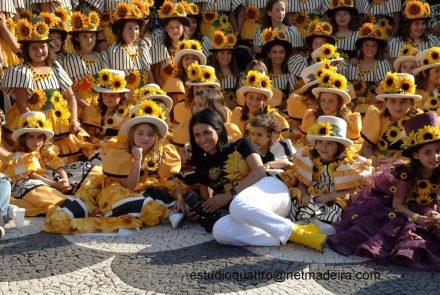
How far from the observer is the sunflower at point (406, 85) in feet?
18.0

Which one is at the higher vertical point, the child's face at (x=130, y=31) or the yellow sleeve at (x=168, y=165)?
the child's face at (x=130, y=31)

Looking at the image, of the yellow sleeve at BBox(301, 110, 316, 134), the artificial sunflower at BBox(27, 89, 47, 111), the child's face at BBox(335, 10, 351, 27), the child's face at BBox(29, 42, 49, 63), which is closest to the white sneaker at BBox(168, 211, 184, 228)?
the yellow sleeve at BBox(301, 110, 316, 134)

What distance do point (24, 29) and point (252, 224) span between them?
322cm

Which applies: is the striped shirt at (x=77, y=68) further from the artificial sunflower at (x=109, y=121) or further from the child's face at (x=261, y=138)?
the child's face at (x=261, y=138)

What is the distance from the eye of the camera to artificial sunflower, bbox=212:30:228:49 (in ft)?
24.0

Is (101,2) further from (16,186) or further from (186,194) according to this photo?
(186,194)

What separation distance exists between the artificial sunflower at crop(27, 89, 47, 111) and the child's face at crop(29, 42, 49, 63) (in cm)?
31

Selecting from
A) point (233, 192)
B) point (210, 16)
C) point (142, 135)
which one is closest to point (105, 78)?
point (142, 135)

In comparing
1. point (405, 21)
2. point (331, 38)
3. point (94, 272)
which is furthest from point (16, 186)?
point (405, 21)

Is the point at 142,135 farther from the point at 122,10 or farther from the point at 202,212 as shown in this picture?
the point at 122,10

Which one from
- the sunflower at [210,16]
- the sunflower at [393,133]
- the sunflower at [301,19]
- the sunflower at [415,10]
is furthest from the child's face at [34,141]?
the sunflower at [415,10]

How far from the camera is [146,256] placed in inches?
162

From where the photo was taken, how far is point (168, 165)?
16.6 ft

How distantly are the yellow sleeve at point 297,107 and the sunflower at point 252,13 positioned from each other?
2254 mm
